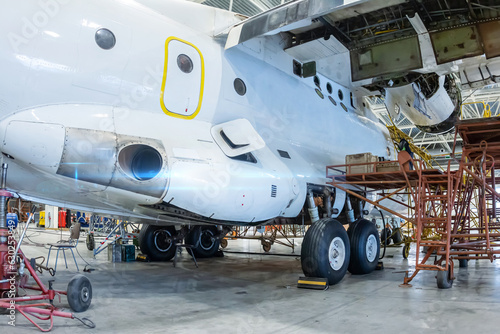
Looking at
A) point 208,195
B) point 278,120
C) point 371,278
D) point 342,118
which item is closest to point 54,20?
point 208,195

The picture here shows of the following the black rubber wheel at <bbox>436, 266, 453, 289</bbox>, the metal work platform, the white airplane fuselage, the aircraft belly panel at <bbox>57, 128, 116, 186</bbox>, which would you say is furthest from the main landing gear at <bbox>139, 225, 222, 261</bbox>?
the aircraft belly panel at <bbox>57, 128, 116, 186</bbox>

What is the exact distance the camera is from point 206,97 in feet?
19.4

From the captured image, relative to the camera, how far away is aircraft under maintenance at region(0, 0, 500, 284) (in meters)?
4.55

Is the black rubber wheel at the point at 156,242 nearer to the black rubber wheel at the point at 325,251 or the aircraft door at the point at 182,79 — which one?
the black rubber wheel at the point at 325,251

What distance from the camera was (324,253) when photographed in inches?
261

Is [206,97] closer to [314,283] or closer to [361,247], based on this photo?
[314,283]

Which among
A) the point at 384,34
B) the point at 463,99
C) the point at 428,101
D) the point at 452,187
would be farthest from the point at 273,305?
the point at 463,99

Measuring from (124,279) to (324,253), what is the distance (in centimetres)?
377

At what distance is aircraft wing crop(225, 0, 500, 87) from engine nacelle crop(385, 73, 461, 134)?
49.1 inches

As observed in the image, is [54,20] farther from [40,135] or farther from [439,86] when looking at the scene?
[439,86]

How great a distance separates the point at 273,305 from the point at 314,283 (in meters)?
A: 1.38

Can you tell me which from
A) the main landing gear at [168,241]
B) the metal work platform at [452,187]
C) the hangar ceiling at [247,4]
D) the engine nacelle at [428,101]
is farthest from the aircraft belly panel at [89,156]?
the hangar ceiling at [247,4]

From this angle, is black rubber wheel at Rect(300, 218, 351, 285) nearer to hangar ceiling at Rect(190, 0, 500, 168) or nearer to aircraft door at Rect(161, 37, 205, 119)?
aircraft door at Rect(161, 37, 205, 119)

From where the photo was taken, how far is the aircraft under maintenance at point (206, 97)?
4551 mm
